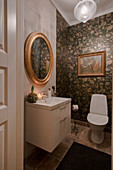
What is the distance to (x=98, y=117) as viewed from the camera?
2080 millimetres

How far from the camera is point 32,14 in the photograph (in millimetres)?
1567

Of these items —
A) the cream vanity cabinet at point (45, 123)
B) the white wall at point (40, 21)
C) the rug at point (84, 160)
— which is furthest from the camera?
the white wall at point (40, 21)

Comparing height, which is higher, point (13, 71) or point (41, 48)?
point (41, 48)

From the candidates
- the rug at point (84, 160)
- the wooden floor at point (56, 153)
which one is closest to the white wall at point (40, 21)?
the wooden floor at point (56, 153)

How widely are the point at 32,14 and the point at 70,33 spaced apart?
1.53 meters

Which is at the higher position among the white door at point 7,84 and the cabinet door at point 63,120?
the white door at point 7,84

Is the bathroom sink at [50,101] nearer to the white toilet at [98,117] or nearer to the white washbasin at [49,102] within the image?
the white washbasin at [49,102]

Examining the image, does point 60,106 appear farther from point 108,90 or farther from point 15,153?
point 108,90

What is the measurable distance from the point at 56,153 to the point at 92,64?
2208 mm

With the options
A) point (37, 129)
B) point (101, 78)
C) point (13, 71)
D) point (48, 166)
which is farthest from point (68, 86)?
point (13, 71)

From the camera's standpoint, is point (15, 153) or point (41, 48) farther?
point (41, 48)

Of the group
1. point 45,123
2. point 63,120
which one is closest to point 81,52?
point 63,120

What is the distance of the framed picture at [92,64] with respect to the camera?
238 cm

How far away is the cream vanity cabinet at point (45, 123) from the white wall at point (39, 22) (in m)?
0.29
